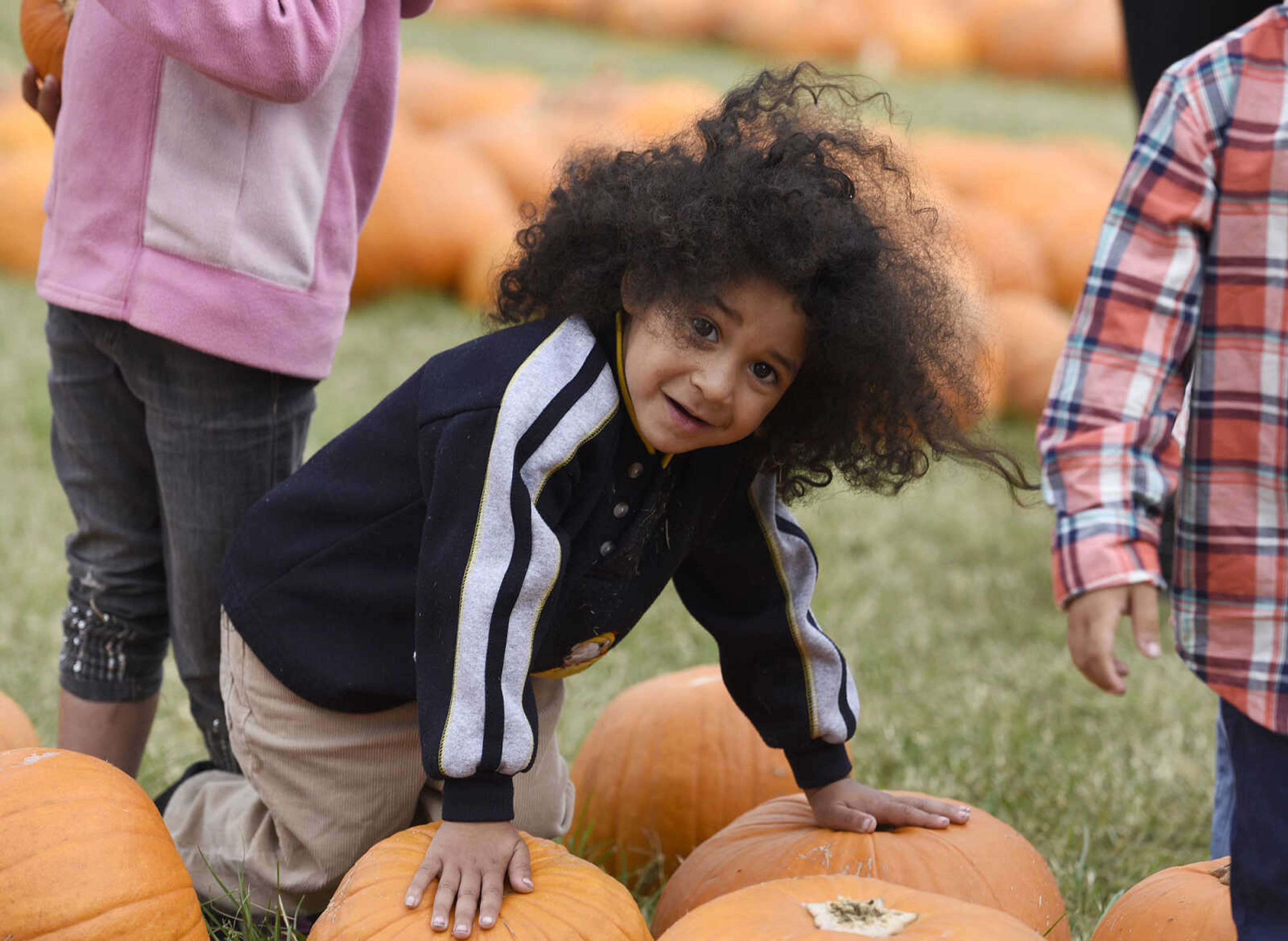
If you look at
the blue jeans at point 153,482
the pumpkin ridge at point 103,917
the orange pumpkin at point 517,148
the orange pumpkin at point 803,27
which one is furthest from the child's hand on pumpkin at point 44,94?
the orange pumpkin at point 803,27

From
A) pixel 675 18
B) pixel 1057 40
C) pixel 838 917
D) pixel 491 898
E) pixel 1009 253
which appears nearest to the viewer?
pixel 838 917

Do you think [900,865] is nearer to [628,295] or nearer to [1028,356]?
[628,295]

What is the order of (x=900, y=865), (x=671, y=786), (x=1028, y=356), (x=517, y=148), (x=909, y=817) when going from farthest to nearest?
1. (x=517, y=148)
2. (x=1028, y=356)
3. (x=671, y=786)
4. (x=909, y=817)
5. (x=900, y=865)

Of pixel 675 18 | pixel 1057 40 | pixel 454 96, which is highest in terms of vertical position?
pixel 675 18

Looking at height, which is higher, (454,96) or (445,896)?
(454,96)

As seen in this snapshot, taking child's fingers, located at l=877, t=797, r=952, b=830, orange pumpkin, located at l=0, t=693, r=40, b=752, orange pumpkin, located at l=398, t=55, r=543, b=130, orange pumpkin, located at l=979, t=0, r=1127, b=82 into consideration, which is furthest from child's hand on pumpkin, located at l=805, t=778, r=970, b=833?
orange pumpkin, located at l=979, t=0, r=1127, b=82

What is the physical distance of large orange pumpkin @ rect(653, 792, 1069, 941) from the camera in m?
2.17

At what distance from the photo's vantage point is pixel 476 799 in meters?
1.94

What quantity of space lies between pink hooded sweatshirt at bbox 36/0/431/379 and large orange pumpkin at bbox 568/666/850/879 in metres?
0.97

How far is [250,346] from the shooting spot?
227 cm

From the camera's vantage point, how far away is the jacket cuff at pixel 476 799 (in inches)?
76.2

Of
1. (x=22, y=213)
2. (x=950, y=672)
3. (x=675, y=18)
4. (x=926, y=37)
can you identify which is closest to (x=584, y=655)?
(x=950, y=672)

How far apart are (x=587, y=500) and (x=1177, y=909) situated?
1002 millimetres

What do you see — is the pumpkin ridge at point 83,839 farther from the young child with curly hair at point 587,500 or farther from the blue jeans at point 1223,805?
the blue jeans at point 1223,805
